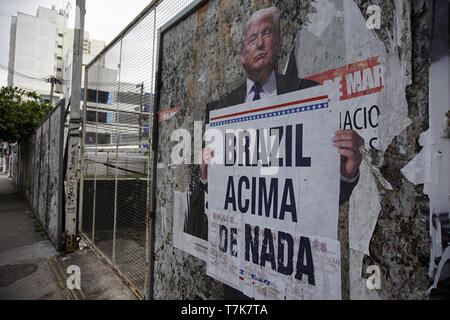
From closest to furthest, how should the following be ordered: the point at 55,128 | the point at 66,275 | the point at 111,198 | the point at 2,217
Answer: the point at 66,275 → the point at 111,198 → the point at 55,128 → the point at 2,217

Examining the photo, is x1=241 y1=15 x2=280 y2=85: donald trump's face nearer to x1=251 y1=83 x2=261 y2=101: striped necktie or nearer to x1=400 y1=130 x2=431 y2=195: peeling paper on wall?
x1=251 y1=83 x2=261 y2=101: striped necktie

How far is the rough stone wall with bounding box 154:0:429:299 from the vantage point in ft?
3.46

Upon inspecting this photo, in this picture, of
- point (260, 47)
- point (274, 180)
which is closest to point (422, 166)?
point (274, 180)

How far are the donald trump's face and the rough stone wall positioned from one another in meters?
0.07

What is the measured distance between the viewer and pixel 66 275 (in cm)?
405

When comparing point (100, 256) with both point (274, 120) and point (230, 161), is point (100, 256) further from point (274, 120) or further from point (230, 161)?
point (274, 120)

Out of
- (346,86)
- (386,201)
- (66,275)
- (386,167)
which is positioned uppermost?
(346,86)

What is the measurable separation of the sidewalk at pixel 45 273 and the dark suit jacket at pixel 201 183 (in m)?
1.81

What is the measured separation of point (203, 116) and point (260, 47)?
722mm

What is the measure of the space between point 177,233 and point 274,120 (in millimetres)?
1420

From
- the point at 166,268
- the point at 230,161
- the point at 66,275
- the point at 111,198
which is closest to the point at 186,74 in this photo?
the point at 230,161

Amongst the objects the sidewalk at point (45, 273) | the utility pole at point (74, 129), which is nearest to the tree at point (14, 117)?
the sidewalk at point (45, 273)

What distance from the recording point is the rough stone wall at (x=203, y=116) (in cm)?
105

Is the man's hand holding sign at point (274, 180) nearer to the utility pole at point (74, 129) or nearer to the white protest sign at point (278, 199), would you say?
the white protest sign at point (278, 199)
